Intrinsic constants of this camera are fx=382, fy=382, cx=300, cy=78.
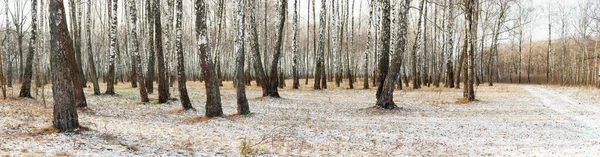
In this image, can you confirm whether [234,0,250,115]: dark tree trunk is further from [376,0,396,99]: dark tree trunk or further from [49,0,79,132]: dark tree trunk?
[376,0,396,99]: dark tree trunk

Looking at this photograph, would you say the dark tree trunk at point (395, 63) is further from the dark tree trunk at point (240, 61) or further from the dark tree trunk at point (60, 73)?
the dark tree trunk at point (60, 73)

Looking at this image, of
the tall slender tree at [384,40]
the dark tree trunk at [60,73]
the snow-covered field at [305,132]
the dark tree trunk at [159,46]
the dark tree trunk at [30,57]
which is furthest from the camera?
the tall slender tree at [384,40]

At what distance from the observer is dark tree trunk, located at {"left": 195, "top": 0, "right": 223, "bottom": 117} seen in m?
10.7

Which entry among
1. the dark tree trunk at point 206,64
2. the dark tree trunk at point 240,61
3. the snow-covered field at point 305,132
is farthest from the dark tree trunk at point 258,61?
the dark tree trunk at point 206,64

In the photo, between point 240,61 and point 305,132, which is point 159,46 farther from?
point 305,132

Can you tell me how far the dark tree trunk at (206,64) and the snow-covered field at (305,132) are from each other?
0.51 meters

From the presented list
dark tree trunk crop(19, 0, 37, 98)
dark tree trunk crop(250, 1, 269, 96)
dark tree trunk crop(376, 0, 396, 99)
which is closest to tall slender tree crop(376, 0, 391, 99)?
dark tree trunk crop(376, 0, 396, 99)

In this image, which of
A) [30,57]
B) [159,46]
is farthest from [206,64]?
[30,57]

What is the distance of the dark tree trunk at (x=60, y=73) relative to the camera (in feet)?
25.8

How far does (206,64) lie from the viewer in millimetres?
10906

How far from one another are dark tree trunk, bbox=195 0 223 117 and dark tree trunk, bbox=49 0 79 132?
3.39 meters

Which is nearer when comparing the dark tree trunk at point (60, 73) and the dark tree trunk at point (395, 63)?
the dark tree trunk at point (60, 73)

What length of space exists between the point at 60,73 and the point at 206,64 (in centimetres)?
377

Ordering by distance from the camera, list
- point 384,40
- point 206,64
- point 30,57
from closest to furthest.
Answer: point 206,64, point 384,40, point 30,57
